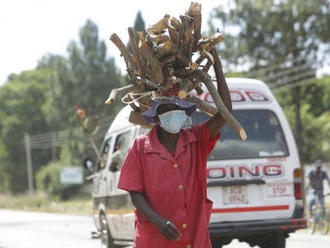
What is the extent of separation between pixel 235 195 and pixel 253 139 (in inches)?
35.1

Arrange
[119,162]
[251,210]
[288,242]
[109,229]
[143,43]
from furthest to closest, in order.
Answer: [288,242] < [109,229] < [119,162] < [251,210] < [143,43]

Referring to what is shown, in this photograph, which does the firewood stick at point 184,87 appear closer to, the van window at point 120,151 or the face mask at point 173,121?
the face mask at point 173,121

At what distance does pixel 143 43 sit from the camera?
4.86 m

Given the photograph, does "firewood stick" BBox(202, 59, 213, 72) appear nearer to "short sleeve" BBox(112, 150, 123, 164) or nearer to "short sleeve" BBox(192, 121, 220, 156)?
"short sleeve" BBox(192, 121, 220, 156)

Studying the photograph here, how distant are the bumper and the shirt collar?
4.38 metres

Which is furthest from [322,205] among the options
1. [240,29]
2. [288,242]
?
[240,29]

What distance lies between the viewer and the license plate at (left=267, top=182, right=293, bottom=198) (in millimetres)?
9062

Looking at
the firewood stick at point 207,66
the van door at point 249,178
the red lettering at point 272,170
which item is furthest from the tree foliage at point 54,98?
the firewood stick at point 207,66

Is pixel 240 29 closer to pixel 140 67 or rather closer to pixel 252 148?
pixel 252 148

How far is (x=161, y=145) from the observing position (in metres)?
4.50

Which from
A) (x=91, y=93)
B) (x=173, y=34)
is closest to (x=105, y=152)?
(x=173, y=34)

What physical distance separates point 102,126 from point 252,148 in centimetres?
4322

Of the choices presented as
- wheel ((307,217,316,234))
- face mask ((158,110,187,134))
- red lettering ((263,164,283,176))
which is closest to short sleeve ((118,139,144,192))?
face mask ((158,110,187,134))

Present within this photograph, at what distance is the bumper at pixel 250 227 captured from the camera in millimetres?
8812
